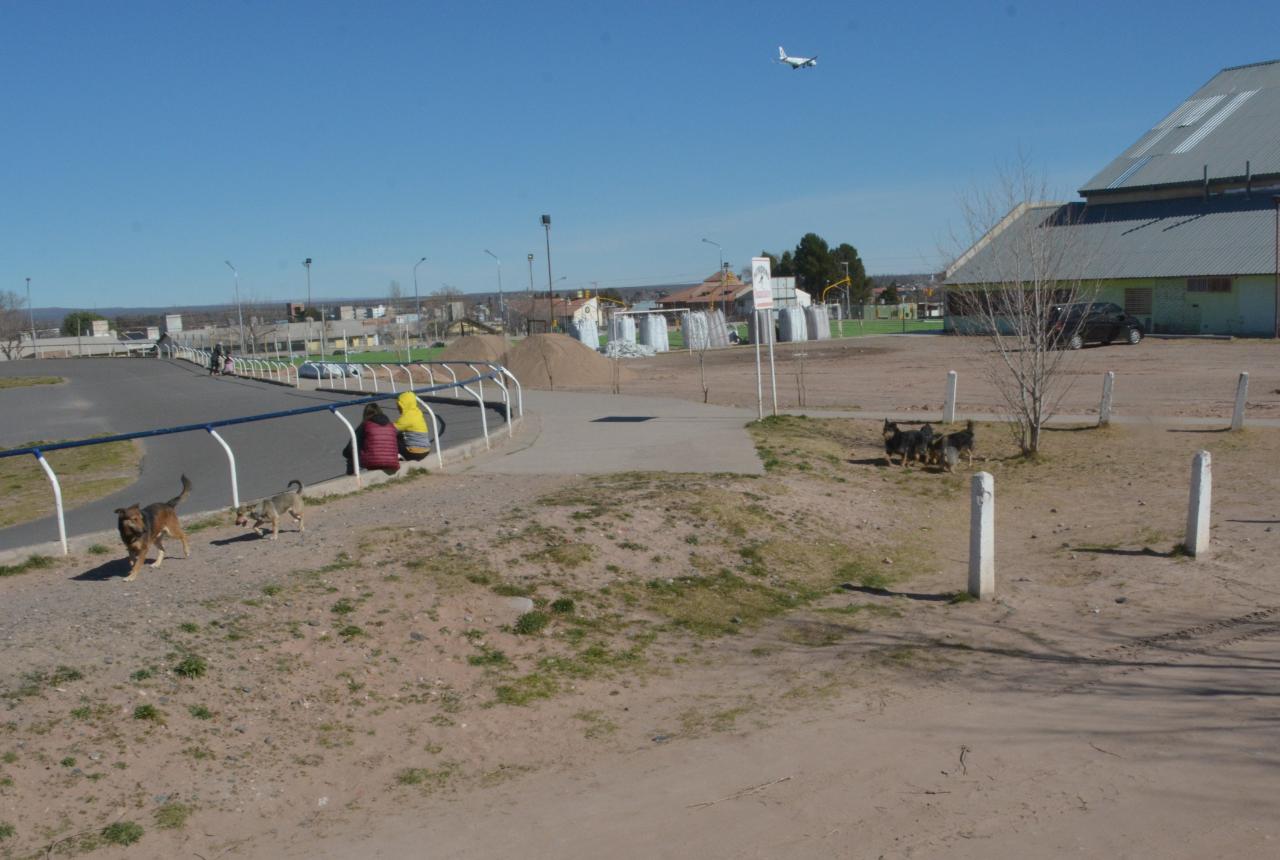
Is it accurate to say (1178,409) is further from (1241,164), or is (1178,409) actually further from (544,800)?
(1241,164)

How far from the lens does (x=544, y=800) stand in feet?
19.9

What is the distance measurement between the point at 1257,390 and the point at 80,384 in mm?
48968

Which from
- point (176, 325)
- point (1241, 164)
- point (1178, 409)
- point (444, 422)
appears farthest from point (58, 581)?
point (176, 325)

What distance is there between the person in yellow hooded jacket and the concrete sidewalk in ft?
5.41

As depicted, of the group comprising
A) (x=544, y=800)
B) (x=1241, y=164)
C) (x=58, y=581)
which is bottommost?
(x=544, y=800)

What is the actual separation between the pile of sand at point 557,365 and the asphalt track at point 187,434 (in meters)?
7.14

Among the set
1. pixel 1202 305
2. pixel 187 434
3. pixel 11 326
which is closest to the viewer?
pixel 187 434

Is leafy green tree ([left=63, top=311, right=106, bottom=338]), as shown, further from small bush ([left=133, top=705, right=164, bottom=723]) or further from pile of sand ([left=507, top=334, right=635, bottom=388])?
small bush ([left=133, top=705, right=164, bottom=723])

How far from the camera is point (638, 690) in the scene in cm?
786

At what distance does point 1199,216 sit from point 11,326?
363 feet

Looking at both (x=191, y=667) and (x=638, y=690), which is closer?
(x=191, y=667)

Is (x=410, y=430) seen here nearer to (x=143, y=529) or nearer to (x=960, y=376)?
(x=143, y=529)

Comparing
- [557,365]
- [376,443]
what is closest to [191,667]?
[376,443]

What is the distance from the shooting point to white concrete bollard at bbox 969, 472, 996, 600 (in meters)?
9.72
